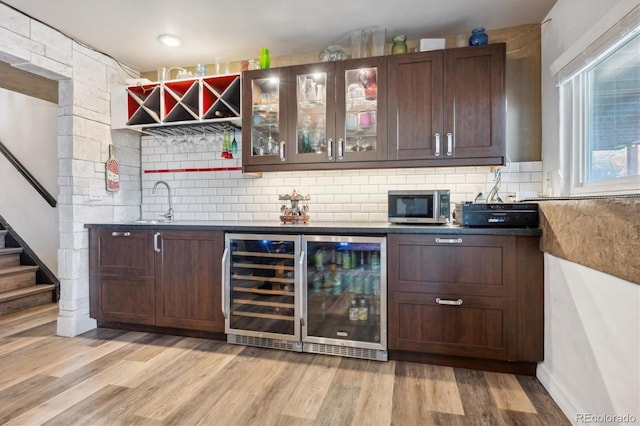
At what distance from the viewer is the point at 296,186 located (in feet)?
10.3

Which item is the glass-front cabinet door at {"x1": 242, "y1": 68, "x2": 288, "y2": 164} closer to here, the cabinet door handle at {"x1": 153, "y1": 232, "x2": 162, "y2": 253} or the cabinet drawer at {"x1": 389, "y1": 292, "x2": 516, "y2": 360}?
the cabinet door handle at {"x1": 153, "y1": 232, "x2": 162, "y2": 253}

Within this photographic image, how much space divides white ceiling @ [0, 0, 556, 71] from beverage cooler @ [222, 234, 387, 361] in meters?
1.63

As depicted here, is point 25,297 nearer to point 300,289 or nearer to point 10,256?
point 10,256

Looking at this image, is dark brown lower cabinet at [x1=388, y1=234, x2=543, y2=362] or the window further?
dark brown lower cabinet at [x1=388, y1=234, x2=543, y2=362]

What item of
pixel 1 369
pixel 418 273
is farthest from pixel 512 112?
pixel 1 369

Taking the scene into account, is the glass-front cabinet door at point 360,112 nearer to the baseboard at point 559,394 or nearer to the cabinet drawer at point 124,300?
the baseboard at point 559,394

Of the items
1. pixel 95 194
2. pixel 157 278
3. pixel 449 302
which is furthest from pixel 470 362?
pixel 95 194

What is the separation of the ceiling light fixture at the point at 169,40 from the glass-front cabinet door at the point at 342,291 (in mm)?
2030

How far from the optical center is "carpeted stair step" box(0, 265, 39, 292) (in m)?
3.57

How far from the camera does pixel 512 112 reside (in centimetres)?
266

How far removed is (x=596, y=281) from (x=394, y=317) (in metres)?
1.12

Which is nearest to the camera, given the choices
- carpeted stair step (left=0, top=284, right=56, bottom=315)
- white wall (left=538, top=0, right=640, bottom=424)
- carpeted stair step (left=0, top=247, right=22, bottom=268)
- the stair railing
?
white wall (left=538, top=0, right=640, bottom=424)

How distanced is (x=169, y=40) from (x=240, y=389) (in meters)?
2.74

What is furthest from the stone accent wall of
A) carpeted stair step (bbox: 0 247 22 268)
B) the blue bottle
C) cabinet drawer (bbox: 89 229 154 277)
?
the blue bottle
